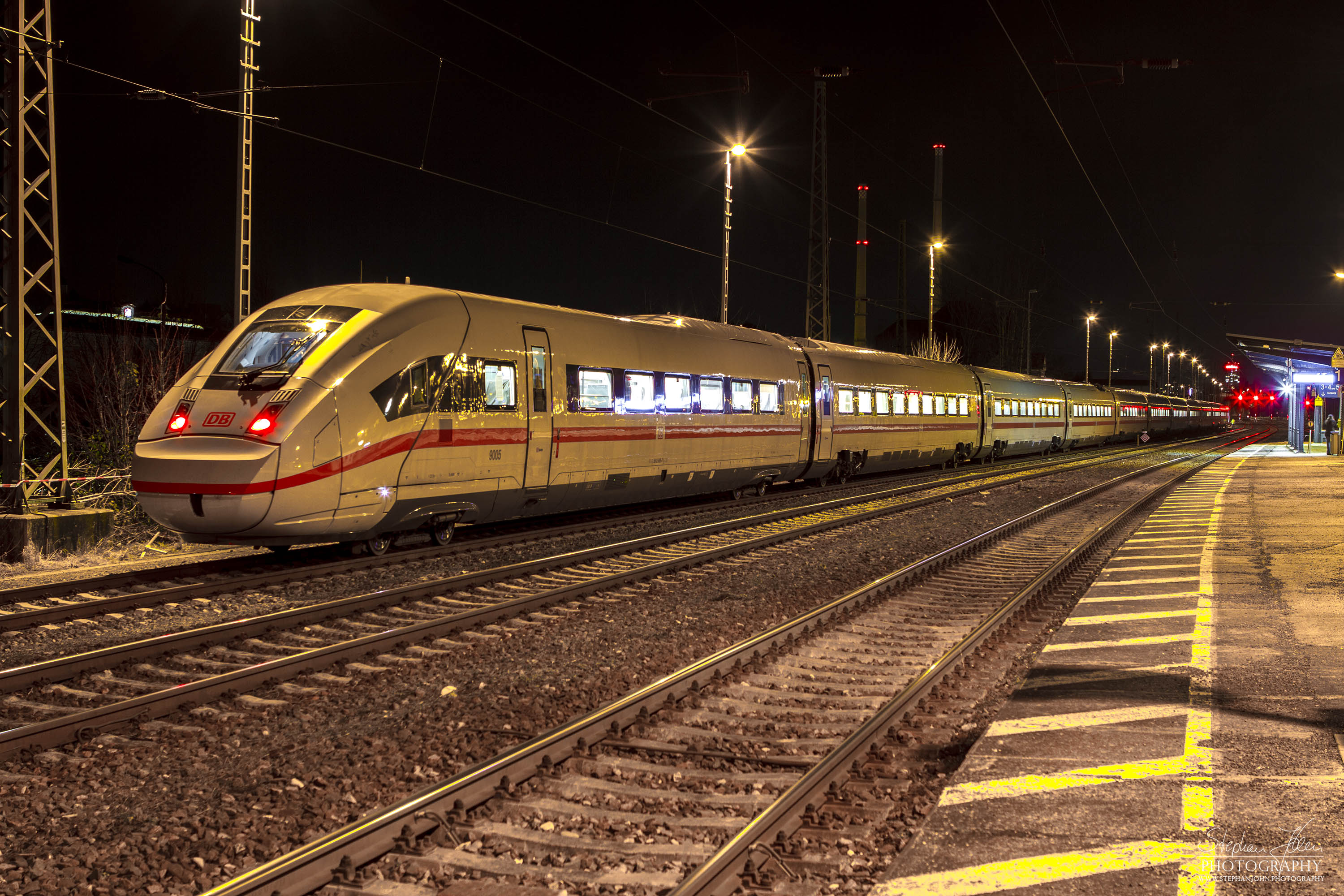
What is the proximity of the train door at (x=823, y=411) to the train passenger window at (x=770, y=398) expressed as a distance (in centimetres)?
185

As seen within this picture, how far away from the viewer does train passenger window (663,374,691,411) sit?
1617 centimetres

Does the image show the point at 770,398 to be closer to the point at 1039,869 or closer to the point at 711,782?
the point at 711,782

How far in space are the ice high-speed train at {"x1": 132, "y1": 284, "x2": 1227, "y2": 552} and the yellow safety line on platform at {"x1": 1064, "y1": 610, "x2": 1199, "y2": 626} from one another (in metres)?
6.90

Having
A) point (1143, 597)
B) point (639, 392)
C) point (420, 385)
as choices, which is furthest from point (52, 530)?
point (1143, 597)

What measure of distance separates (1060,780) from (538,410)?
9349mm

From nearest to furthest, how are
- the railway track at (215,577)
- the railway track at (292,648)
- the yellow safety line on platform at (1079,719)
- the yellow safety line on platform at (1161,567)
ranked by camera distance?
1. the yellow safety line on platform at (1079,719)
2. the railway track at (292,648)
3. the railway track at (215,577)
4. the yellow safety line on platform at (1161,567)

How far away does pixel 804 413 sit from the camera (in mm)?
20859

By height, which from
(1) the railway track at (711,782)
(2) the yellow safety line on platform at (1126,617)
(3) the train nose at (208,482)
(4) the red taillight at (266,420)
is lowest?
(1) the railway track at (711,782)

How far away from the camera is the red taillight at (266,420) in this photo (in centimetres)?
983

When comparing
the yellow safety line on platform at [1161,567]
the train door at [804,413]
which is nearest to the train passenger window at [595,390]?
the train door at [804,413]

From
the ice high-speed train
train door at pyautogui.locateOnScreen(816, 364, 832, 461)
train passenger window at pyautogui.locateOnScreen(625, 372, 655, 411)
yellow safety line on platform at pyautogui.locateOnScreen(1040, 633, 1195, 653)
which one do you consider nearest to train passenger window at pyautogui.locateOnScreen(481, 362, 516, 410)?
the ice high-speed train

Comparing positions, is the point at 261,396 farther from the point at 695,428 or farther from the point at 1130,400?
the point at 1130,400

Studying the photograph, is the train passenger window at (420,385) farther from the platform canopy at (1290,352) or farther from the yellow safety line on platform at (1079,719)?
the platform canopy at (1290,352)

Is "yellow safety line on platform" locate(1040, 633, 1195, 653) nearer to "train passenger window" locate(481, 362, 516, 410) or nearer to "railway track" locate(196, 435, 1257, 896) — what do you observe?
"railway track" locate(196, 435, 1257, 896)
